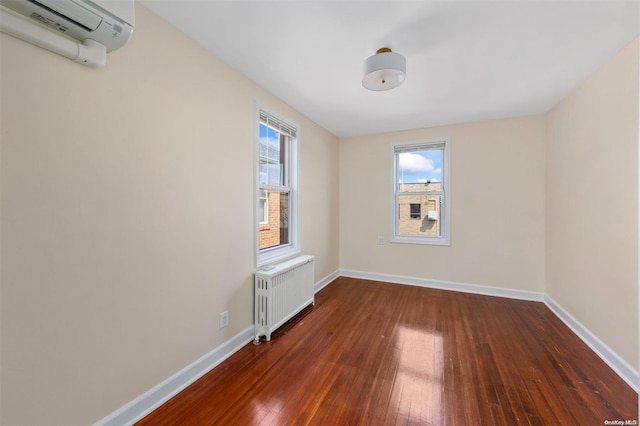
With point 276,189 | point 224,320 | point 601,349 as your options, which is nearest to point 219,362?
point 224,320

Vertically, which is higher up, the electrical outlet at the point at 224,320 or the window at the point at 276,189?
the window at the point at 276,189

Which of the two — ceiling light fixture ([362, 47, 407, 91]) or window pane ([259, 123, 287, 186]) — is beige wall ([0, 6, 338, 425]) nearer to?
window pane ([259, 123, 287, 186])

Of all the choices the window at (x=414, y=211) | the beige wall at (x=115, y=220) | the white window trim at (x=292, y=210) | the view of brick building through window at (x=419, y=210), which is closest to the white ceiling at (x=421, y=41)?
the beige wall at (x=115, y=220)

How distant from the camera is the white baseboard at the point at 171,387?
140 centimetres

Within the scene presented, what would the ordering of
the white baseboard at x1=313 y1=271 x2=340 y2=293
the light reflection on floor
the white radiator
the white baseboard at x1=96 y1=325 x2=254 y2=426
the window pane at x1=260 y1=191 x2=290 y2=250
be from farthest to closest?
the white baseboard at x1=313 y1=271 x2=340 y2=293 < the window pane at x1=260 y1=191 x2=290 y2=250 < the white radiator < the light reflection on floor < the white baseboard at x1=96 y1=325 x2=254 y2=426

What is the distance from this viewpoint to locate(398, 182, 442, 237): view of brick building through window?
390 centimetres

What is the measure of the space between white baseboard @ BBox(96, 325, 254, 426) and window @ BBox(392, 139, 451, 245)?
2.95 m

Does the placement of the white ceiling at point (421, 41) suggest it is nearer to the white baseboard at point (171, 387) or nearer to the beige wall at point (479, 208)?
A: the beige wall at point (479, 208)

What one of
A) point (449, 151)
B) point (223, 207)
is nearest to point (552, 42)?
point (449, 151)

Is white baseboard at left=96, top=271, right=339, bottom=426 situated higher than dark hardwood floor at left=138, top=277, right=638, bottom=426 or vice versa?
white baseboard at left=96, top=271, right=339, bottom=426

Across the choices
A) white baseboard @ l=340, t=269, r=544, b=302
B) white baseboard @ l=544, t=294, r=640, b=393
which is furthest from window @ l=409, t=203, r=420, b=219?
white baseboard @ l=544, t=294, r=640, b=393

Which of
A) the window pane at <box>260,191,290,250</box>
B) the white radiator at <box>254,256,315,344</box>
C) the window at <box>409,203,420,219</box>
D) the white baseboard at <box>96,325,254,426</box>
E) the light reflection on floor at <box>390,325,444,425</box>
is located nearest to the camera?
the white baseboard at <box>96,325,254,426</box>

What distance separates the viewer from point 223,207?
208 centimetres

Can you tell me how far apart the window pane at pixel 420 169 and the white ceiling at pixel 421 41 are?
1178 millimetres
